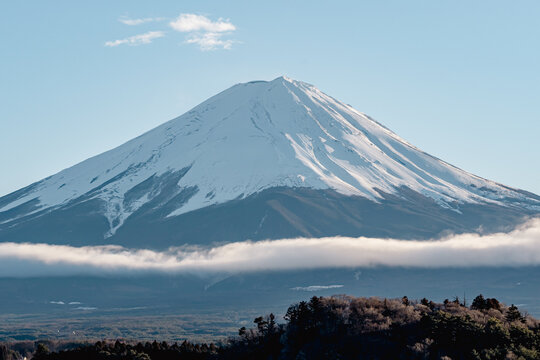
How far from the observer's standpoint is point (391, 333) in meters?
84.3

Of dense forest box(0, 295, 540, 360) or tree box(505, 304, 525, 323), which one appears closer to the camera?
dense forest box(0, 295, 540, 360)

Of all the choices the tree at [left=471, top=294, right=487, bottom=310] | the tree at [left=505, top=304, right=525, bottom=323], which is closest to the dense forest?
the tree at [left=505, top=304, right=525, bottom=323]

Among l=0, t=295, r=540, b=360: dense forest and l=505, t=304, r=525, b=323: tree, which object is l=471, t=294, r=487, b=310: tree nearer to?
l=0, t=295, r=540, b=360: dense forest

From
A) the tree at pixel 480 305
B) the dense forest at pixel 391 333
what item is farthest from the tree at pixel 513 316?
the tree at pixel 480 305

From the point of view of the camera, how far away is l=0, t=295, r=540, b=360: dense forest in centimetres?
8112

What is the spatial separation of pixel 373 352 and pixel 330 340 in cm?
410

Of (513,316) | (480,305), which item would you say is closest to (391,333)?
(513,316)

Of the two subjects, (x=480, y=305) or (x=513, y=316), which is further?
(x=480, y=305)

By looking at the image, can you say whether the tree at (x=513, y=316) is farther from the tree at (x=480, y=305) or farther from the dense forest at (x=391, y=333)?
the tree at (x=480, y=305)

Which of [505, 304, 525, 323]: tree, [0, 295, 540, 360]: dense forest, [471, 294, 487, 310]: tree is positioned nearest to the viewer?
[0, 295, 540, 360]: dense forest

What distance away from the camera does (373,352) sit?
82438mm

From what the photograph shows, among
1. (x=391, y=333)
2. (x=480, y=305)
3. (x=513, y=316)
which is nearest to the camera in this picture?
(x=391, y=333)

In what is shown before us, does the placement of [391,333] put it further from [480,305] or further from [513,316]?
[480,305]

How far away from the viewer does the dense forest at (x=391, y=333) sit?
81.1 m
